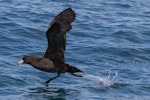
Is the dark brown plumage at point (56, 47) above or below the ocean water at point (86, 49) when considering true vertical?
above

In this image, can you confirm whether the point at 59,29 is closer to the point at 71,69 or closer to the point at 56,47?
the point at 56,47

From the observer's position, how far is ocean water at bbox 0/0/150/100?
1208 centimetres

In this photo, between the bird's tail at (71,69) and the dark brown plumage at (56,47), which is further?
the bird's tail at (71,69)

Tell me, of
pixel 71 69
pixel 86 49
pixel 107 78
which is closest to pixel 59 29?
pixel 71 69

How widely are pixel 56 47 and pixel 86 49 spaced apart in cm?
338

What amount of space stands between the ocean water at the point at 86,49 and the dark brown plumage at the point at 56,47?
1.61 ft

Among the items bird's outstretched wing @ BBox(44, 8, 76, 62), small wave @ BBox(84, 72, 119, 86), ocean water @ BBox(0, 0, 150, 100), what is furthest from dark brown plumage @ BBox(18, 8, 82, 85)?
small wave @ BBox(84, 72, 119, 86)

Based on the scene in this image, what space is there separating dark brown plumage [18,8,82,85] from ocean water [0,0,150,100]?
49 cm

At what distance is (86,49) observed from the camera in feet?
49.8

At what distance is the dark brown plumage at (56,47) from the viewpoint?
11.6 meters

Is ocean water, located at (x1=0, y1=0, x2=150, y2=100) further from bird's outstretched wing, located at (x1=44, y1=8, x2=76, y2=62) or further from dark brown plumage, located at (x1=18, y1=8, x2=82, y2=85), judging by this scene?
bird's outstretched wing, located at (x1=44, y1=8, x2=76, y2=62)

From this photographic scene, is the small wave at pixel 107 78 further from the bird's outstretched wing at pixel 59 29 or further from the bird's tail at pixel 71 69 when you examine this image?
the bird's outstretched wing at pixel 59 29

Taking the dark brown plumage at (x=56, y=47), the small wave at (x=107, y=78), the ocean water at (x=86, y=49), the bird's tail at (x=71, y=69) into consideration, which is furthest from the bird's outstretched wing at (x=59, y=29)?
the small wave at (x=107, y=78)

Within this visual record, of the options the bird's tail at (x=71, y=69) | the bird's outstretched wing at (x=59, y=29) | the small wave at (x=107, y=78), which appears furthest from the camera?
the small wave at (x=107, y=78)
